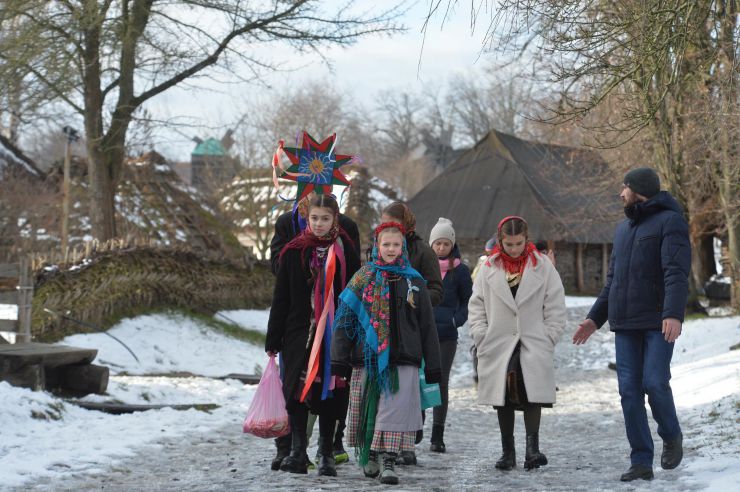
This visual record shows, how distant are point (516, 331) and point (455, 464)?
3.71ft

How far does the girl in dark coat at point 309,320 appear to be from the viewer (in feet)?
21.4

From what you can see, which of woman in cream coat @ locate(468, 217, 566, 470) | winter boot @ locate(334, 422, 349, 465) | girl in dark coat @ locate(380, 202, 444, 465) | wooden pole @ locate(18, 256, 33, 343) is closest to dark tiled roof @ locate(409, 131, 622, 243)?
wooden pole @ locate(18, 256, 33, 343)

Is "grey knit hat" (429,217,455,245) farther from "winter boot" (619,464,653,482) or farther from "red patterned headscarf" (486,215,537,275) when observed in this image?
"winter boot" (619,464,653,482)

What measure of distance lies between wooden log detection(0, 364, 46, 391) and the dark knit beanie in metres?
5.76

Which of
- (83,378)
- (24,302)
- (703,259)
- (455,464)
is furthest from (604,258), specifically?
(455,464)

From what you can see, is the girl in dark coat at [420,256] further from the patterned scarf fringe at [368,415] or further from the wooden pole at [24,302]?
the wooden pole at [24,302]

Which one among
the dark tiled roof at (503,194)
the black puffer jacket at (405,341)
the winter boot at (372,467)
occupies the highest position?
the dark tiled roof at (503,194)

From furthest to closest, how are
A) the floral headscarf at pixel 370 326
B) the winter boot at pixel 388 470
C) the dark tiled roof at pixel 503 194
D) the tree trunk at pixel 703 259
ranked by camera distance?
the dark tiled roof at pixel 503 194 → the tree trunk at pixel 703 259 → the floral headscarf at pixel 370 326 → the winter boot at pixel 388 470

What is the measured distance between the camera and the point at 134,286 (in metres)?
17.6

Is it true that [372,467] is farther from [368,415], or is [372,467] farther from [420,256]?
[420,256]

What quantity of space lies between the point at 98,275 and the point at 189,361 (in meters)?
2.15

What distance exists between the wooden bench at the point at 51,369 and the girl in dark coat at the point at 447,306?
3810mm

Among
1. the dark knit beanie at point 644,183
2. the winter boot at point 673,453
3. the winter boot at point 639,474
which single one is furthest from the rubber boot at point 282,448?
the dark knit beanie at point 644,183

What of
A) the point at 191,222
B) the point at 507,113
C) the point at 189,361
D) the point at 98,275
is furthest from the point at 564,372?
the point at 507,113
